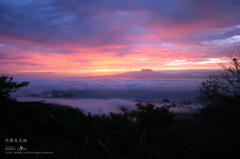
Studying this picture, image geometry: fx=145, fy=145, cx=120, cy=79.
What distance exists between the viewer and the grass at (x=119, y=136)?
170 inches

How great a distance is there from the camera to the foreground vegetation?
4.34 metres

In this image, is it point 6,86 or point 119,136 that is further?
point 6,86

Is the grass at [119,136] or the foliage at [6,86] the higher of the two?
the foliage at [6,86]

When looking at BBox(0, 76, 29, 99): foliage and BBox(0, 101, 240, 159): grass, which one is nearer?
BBox(0, 101, 240, 159): grass

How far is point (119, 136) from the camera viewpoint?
4926 mm

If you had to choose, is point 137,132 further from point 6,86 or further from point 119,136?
point 6,86

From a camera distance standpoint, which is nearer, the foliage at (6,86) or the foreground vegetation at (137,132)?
the foreground vegetation at (137,132)

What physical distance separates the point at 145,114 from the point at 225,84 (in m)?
3.61

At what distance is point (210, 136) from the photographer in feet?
14.9

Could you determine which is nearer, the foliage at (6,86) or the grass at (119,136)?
Answer: the grass at (119,136)

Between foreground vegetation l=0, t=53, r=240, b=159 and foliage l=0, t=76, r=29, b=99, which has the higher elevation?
foliage l=0, t=76, r=29, b=99

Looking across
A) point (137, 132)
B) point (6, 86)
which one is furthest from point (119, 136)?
point (6, 86)

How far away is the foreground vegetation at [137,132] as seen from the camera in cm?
434

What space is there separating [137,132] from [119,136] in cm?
76
